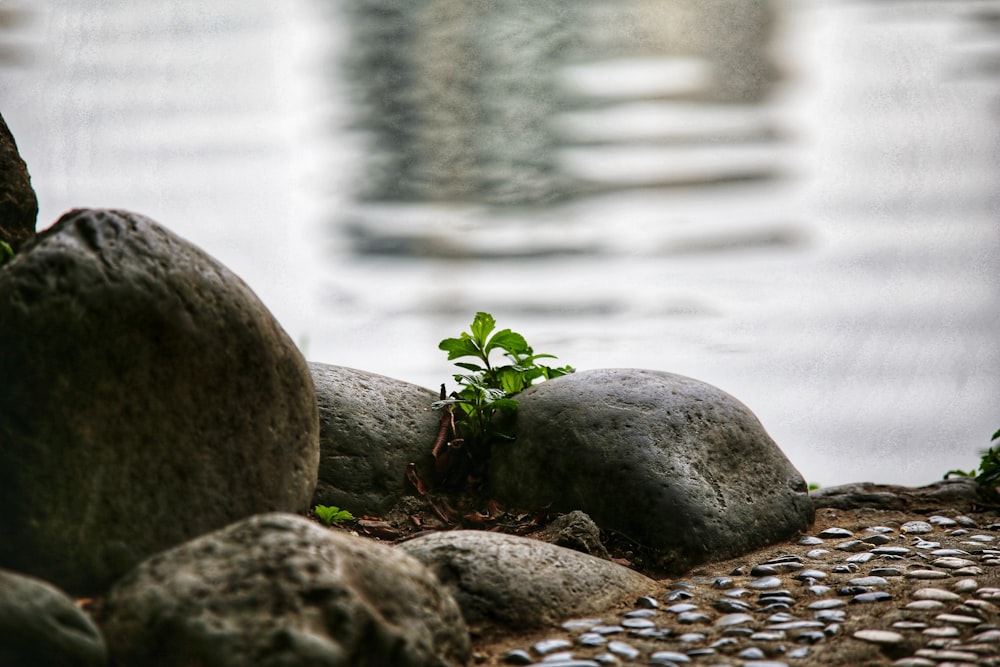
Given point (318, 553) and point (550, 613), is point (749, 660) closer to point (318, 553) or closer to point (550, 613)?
point (550, 613)

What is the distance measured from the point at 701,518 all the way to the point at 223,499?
1.93 meters

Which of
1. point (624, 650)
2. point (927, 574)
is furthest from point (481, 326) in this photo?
point (927, 574)

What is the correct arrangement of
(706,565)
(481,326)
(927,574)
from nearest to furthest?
1. (927,574)
2. (706,565)
3. (481,326)

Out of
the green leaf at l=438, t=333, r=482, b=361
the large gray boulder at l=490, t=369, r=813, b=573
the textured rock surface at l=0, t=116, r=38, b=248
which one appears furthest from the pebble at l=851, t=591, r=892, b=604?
the textured rock surface at l=0, t=116, r=38, b=248

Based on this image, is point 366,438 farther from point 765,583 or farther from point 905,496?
point 905,496

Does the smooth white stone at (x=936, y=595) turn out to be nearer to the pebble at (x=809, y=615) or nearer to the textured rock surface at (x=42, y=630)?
the pebble at (x=809, y=615)

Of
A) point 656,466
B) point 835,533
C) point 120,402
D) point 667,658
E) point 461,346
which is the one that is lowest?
point 667,658

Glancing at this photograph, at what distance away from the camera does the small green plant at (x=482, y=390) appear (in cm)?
420

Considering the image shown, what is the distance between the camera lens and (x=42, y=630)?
2031mm

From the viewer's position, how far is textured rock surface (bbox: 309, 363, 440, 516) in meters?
3.88

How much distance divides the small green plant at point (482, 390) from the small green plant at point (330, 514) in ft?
2.09

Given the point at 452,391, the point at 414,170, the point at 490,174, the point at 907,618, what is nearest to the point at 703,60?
the point at 490,174

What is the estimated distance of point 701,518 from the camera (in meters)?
3.71

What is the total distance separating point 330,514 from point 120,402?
1.14m
